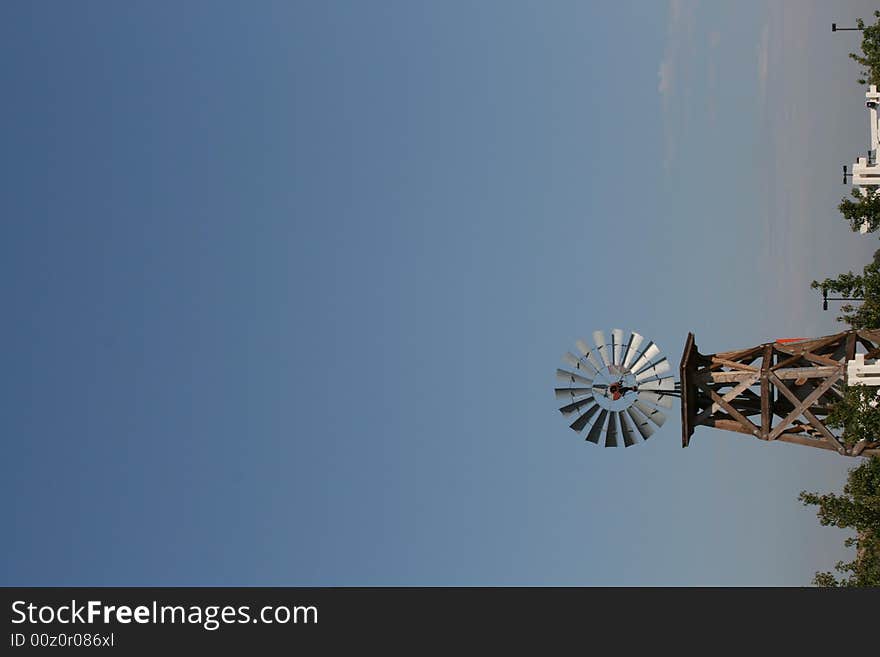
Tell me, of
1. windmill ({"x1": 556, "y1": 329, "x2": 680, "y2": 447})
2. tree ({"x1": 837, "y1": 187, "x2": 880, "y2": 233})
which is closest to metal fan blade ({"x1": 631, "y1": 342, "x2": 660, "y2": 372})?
windmill ({"x1": 556, "y1": 329, "x2": 680, "y2": 447})

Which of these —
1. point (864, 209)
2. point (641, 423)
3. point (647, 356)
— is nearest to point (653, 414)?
point (641, 423)

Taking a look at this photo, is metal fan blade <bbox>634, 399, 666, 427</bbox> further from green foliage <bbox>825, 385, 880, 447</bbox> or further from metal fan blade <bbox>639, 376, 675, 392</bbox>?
green foliage <bbox>825, 385, 880, 447</bbox>

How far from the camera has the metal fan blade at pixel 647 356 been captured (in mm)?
23781

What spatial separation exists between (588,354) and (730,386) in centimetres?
409

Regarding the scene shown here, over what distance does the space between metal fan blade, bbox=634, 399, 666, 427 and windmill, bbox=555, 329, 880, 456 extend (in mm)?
29

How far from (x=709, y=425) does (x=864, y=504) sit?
813 centimetres

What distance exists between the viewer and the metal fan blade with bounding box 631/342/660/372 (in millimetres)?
23781

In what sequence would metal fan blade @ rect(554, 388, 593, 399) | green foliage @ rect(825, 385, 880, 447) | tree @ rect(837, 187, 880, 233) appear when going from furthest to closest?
tree @ rect(837, 187, 880, 233) → metal fan blade @ rect(554, 388, 593, 399) → green foliage @ rect(825, 385, 880, 447)

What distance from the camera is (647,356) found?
23844 millimetres

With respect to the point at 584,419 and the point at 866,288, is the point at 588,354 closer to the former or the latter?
the point at 584,419

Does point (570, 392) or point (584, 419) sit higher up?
point (570, 392)
